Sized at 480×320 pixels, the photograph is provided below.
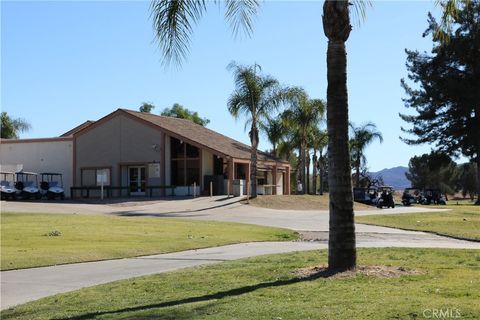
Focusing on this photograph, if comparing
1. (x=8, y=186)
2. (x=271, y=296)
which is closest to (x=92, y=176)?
(x=8, y=186)

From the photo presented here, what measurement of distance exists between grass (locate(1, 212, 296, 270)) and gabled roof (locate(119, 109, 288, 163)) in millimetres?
19489

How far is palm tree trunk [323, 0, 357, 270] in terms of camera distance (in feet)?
32.5

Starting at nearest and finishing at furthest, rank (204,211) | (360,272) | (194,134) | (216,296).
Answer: (216,296)
(360,272)
(204,211)
(194,134)

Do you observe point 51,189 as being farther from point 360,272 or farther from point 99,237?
point 360,272

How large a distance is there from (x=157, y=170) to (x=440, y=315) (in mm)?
38724

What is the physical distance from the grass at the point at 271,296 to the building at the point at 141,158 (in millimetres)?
30806

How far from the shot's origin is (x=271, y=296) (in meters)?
8.25

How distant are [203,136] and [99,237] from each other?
29.6 metres

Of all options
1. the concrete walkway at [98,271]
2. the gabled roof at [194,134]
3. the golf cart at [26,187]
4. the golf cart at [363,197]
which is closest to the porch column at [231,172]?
the gabled roof at [194,134]

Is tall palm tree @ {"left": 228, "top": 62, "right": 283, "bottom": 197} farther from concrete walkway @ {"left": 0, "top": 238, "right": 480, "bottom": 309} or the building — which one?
concrete walkway @ {"left": 0, "top": 238, "right": 480, "bottom": 309}

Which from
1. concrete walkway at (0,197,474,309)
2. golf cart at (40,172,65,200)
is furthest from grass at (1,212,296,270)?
golf cart at (40,172,65,200)

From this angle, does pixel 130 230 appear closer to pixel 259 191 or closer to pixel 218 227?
pixel 218 227

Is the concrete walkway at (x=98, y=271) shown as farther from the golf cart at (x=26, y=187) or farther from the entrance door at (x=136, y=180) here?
the entrance door at (x=136, y=180)

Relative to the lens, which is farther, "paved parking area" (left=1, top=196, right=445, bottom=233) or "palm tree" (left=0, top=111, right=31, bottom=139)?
"palm tree" (left=0, top=111, right=31, bottom=139)
